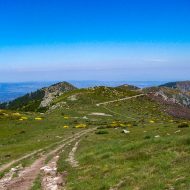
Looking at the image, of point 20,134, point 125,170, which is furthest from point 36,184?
point 20,134

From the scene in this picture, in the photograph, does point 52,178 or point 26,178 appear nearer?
point 52,178

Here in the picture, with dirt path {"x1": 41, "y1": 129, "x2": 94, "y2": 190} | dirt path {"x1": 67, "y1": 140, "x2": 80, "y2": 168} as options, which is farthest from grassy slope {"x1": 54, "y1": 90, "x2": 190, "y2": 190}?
dirt path {"x1": 41, "y1": 129, "x2": 94, "y2": 190}

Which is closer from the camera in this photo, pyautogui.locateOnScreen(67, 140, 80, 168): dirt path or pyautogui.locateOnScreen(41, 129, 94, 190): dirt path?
pyautogui.locateOnScreen(41, 129, 94, 190): dirt path

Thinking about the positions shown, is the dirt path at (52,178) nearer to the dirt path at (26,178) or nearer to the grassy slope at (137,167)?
the grassy slope at (137,167)

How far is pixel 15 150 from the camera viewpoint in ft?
155

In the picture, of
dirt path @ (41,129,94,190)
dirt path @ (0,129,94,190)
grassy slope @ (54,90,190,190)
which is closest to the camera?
grassy slope @ (54,90,190,190)

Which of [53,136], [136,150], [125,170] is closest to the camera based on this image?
[125,170]

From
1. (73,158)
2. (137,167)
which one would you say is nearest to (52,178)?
(137,167)

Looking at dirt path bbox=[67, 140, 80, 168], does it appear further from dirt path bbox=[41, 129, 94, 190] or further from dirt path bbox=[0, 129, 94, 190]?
dirt path bbox=[0, 129, 94, 190]

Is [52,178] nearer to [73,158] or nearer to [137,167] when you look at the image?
[137,167]

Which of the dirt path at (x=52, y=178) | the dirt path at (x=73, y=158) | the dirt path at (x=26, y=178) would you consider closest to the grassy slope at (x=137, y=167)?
the dirt path at (x=73, y=158)

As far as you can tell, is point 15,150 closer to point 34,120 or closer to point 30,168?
point 30,168

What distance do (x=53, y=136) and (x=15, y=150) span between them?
35.8 ft

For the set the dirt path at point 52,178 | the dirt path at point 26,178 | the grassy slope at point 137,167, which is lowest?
the dirt path at point 26,178
